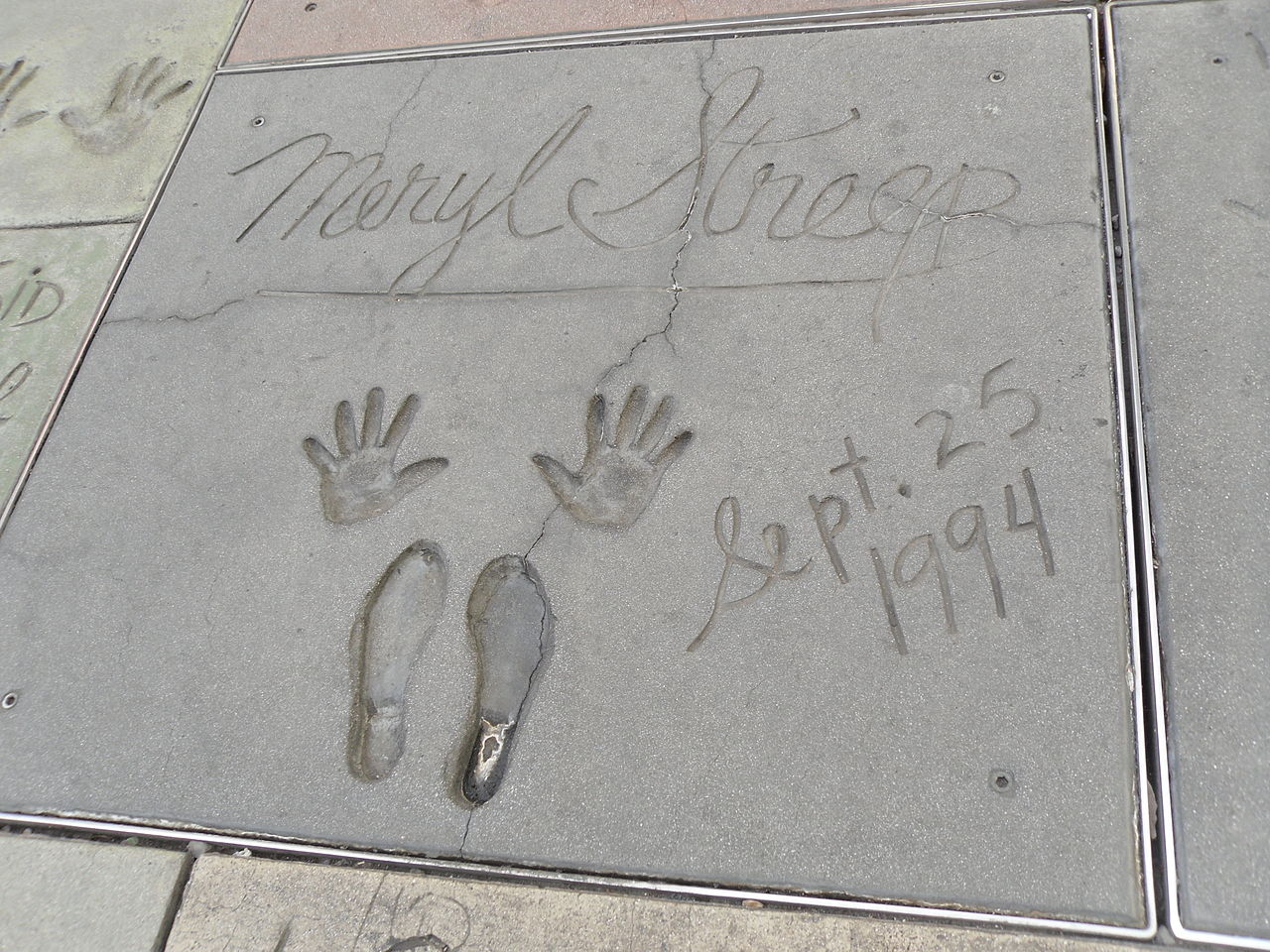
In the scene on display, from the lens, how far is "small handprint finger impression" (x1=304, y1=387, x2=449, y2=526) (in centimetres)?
155

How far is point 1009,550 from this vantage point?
4.39 ft

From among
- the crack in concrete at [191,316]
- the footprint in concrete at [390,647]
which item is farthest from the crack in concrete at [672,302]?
the crack in concrete at [191,316]

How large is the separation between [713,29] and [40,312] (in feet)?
5.30

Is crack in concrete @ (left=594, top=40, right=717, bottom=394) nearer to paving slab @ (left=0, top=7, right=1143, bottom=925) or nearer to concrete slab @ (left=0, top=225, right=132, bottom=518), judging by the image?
paving slab @ (left=0, top=7, right=1143, bottom=925)

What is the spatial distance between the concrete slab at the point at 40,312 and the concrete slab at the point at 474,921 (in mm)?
956

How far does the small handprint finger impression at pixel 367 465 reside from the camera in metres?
1.55

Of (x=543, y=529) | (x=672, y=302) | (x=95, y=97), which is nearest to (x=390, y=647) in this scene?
(x=543, y=529)

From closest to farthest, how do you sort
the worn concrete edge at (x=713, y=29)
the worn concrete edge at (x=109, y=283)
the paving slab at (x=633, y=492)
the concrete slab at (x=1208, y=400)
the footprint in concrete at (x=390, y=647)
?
1. the concrete slab at (x=1208, y=400)
2. the paving slab at (x=633, y=492)
3. the footprint in concrete at (x=390, y=647)
4. the worn concrete edge at (x=109, y=283)
5. the worn concrete edge at (x=713, y=29)

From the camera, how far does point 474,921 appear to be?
1.24 m

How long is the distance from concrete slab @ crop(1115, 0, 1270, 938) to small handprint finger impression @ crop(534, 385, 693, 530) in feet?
2.56

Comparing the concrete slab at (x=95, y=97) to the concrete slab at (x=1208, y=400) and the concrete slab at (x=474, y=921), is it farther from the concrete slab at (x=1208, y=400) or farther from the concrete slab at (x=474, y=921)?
the concrete slab at (x=1208, y=400)

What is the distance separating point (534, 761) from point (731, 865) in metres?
0.32

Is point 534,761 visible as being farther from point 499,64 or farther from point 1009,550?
point 499,64
